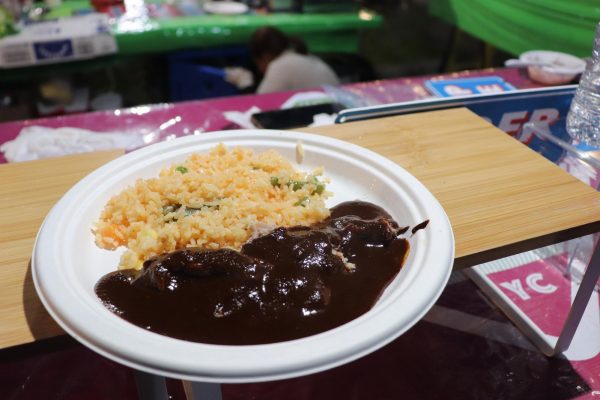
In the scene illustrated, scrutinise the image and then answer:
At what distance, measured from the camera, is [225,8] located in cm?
454

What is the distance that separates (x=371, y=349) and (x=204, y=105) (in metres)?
2.03

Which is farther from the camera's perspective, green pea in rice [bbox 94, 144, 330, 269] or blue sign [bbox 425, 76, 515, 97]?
blue sign [bbox 425, 76, 515, 97]

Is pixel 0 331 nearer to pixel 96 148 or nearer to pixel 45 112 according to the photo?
pixel 96 148

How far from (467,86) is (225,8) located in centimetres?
281

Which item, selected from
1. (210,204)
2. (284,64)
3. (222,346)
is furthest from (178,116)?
(222,346)

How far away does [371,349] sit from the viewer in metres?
0.82

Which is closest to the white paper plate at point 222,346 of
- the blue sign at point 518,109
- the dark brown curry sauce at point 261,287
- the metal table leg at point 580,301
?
the dark brown curry sauce at point 261,287

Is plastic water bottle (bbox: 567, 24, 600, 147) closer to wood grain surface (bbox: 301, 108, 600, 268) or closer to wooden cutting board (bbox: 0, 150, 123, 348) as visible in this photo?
wood grain surface (bbox: 301, 108, 600, 268)

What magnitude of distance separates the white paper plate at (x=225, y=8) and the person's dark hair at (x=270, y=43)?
638 mm

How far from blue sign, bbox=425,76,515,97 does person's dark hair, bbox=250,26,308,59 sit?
63.0 inches

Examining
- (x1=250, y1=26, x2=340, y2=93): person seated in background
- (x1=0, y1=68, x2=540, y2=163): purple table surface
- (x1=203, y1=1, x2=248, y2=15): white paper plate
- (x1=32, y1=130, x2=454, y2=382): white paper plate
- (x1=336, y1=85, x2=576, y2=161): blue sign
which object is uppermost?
(x1=32, y1=130, x2=454, y2=382): white paper plate

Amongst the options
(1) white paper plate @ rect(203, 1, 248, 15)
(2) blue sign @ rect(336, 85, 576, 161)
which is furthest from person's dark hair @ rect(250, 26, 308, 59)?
(2) blue sign @ rect(336, 85, 576, 161)

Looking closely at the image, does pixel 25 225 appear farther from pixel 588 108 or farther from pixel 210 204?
pixel 588 108

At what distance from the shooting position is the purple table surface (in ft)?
7.72
